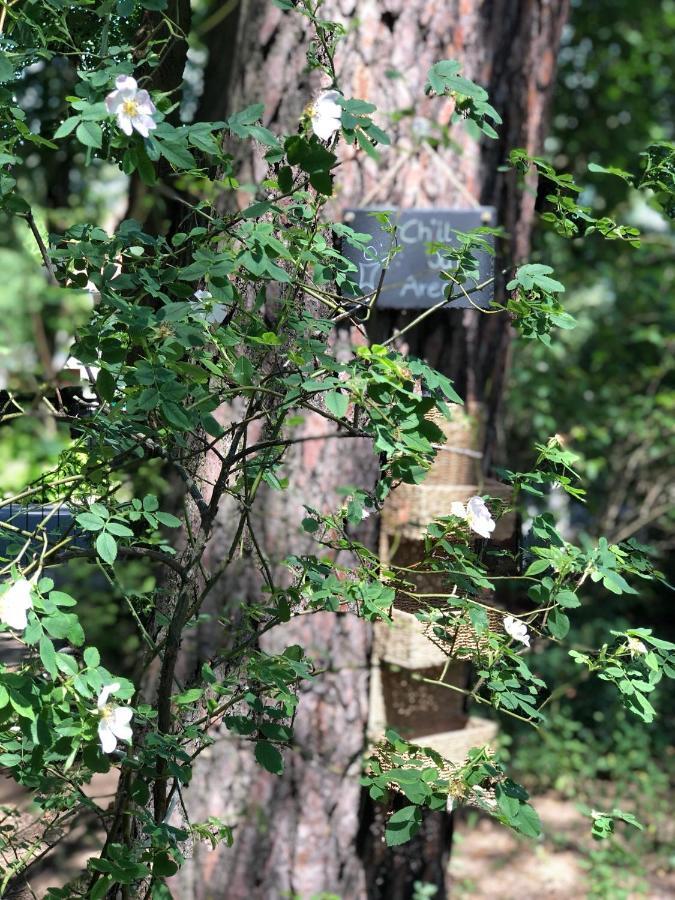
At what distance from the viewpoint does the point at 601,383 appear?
17.8ft

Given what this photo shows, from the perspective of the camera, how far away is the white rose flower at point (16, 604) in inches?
40.6

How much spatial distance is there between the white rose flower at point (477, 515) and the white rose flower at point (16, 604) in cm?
58

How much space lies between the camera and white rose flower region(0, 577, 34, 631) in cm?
103

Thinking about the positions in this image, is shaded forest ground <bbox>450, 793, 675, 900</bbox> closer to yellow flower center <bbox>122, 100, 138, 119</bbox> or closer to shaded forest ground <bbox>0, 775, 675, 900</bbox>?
shaded forest ground <bbox>0, 775, 675, 900</bbox>

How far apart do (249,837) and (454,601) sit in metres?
1.60

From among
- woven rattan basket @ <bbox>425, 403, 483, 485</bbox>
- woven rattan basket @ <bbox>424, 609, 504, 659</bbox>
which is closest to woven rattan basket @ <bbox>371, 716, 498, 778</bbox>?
woven rattan basket @ <bbox>425, 403, 483, 485</bbox>

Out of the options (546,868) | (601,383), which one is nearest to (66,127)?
(546,868)

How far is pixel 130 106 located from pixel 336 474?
1643 mm

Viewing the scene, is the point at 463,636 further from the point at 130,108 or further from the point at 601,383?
the point at 601,383

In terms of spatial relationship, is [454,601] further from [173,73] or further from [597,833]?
[173,73]

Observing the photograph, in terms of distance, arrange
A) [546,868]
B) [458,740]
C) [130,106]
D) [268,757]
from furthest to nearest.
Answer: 1. [546,868]
2. [458,740]
3. [268,757]
4. [130,106]

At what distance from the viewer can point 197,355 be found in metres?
1.21

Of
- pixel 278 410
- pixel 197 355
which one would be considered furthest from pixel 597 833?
pixel 197 355

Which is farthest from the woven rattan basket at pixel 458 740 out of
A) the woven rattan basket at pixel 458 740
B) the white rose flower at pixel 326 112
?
the white rose flower at pixel 326 112
